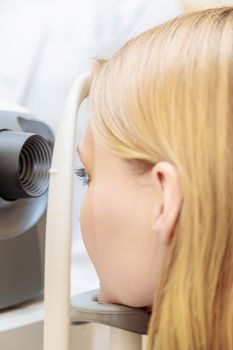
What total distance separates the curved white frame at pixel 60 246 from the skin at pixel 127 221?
0.10 ft

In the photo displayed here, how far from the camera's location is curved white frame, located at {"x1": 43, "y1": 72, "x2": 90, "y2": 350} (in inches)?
20.7

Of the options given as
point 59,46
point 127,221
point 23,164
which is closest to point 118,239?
point 127,221

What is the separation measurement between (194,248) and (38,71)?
0.42 meters

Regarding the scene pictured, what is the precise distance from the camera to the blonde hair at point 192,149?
482 millimetres

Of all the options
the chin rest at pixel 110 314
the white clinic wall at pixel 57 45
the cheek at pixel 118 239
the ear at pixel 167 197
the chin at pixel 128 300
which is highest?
the white clinic wall at pixel 57 45

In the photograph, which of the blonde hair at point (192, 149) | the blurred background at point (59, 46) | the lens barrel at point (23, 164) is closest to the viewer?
the blonde hair at point (192, 149)

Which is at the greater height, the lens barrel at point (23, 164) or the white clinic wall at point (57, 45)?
the white clinic wall at point (57, 45)

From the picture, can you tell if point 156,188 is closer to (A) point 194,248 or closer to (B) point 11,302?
(A) point 194,248

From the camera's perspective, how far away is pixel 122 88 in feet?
1.72

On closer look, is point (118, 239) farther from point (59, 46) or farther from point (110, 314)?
point (59, 46)

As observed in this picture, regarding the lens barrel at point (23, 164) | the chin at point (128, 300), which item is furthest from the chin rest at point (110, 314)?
the lens barrel at point (23, 164)

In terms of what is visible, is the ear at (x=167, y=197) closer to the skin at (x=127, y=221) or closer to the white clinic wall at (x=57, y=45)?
the skin at (x=127, y=221)

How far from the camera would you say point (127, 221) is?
0.52 m

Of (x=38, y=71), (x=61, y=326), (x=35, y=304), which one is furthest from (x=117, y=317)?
(x=38, y=71)
